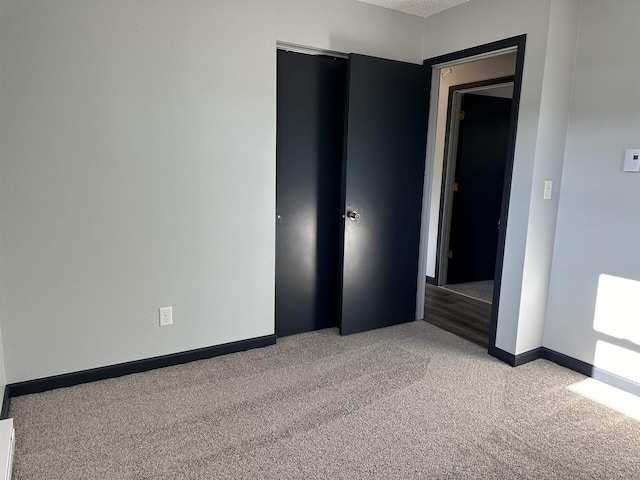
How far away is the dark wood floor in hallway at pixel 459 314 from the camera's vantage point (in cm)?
347

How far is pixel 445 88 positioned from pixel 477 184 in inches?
44.7

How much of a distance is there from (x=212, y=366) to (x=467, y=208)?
3.40 m

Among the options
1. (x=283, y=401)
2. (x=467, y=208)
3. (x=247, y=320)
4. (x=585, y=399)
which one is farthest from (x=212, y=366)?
(x=467, y=208)

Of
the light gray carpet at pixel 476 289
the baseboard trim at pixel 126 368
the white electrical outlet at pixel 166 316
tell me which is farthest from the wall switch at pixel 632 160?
the white electrical outlet at pixel 166 316

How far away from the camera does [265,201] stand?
2906 millimetres

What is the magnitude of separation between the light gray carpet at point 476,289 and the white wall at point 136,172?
248 cm

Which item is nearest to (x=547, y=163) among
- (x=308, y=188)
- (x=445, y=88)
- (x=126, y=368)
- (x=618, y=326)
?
(x=618, y=326)

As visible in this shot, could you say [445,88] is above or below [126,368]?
above

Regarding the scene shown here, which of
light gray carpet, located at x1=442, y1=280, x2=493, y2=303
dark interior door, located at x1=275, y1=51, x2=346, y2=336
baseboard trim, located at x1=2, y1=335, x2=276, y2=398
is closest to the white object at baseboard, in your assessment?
baseboard trim, located at x1=2, y1=335, x2=276, y2=398

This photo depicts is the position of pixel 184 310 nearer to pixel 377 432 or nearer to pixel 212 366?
pixel 212 366

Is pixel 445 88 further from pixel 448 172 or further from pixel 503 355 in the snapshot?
pixel 503 355

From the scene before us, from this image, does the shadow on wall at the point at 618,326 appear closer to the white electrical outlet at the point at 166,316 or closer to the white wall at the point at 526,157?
the white wall at the point at 526,157

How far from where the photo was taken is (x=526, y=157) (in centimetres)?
272

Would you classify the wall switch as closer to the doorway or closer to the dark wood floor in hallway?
the dark wood floor in hallway
